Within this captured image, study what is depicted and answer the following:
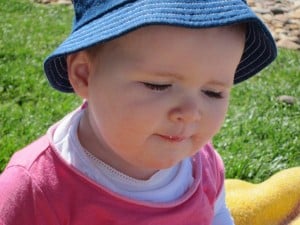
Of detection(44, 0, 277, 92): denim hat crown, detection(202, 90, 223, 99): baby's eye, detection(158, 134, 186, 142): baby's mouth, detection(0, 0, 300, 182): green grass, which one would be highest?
detection(44, 0, 277, 92): denim hat crown

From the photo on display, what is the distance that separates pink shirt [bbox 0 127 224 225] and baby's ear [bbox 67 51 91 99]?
221 mm

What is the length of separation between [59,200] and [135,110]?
38cm

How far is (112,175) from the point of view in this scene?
200 cm

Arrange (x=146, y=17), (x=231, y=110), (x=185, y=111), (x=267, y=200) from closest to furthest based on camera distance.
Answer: (x=146, y=17) < (x=185, y=111) < (x=267, y=200) < (x=231, y=110)

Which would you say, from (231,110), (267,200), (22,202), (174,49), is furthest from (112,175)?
(231,110)

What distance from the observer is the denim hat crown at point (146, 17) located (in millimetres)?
1617

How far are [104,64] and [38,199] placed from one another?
43cm

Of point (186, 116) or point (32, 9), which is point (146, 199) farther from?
point (32, 9)

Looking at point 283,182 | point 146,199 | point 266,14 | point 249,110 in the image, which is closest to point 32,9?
point 266,14

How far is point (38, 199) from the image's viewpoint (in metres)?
1.86

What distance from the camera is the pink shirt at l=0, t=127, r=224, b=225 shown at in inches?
73.0

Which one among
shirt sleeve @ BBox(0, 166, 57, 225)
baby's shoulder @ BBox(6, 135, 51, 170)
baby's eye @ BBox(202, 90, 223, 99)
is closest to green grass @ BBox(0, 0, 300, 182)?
baby's shoulder @ BBox(6, 135, 51, 170)

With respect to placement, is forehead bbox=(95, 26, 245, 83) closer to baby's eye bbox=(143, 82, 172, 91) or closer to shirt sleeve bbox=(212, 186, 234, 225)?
baby's eye bbox=(143, 82, 172, 91)

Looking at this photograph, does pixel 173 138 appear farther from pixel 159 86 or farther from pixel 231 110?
pixel 231 110
